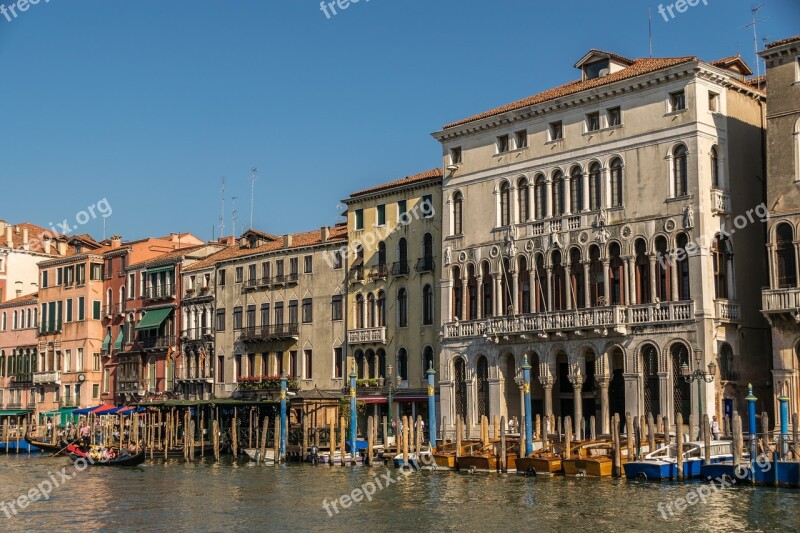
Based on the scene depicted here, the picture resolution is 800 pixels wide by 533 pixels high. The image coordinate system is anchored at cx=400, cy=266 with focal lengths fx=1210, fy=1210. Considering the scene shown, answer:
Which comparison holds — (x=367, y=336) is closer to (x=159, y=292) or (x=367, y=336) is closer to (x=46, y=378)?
(x=159, y=292)

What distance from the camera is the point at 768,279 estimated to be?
131 feet

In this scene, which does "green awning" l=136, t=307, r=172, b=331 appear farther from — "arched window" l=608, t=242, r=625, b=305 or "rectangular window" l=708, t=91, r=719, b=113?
"rectangular window" l=708, t=91, r=719, b=113

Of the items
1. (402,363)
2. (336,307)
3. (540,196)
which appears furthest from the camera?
(336,307)

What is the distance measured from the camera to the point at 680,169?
132ft

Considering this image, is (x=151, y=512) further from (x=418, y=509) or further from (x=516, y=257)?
(x=516, y=257)

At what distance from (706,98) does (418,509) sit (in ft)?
59.1

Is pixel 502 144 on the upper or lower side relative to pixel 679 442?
upper

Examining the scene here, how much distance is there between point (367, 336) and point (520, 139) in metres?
11.6

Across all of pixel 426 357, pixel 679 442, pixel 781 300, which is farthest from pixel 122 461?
pixel 781 300

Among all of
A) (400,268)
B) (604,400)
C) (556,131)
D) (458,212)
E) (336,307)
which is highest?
(556,131)

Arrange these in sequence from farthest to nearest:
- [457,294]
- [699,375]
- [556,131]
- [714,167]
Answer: [457,294] < [556,131] < [714,167] < [699,375]

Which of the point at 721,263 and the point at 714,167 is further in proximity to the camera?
the point at 714,167

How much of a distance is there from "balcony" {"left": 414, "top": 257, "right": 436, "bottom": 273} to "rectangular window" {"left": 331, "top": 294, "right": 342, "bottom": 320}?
5121 mm

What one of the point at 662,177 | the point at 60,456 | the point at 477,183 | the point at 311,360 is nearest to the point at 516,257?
the point at 477,183
